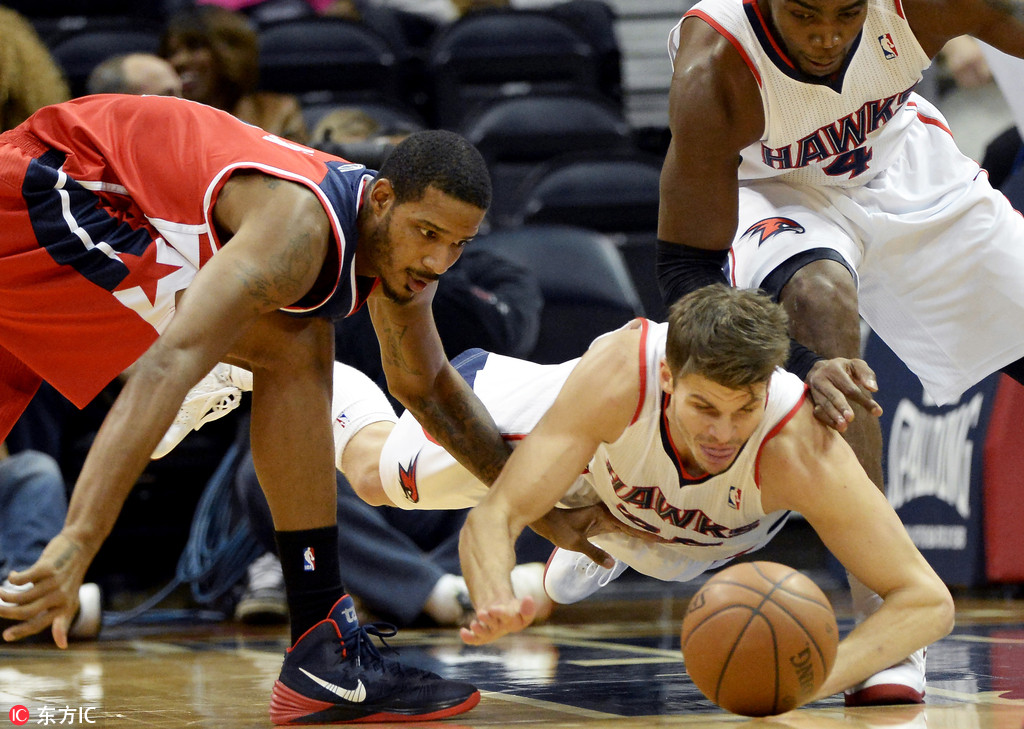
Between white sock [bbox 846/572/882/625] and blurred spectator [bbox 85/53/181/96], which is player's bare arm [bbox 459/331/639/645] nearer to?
white sock [bbox 846/572/882/625]

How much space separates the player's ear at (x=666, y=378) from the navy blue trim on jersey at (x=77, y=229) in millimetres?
1243

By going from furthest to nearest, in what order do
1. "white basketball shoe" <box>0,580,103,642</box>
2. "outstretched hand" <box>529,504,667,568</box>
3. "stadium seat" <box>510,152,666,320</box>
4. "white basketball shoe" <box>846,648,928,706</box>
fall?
"stadium seat" <box>510,152,666,320</box>
"white basketball shoe" <box>0,580,103,642</box>
"outstretched hand" <box>529,504,667,568</box>
"white basketball shoe" <box>846,648,928,706</box>

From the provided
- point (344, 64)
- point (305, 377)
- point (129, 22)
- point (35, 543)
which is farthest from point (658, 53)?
point (305, 377)

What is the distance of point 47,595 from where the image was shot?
Result: 2215 mm

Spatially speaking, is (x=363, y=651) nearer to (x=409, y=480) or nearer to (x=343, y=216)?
(x=409, y=480)

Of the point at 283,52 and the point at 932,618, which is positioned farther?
the point at 283,52

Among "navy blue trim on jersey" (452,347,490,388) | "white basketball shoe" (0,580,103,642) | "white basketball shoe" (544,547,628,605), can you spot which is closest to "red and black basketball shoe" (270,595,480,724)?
"white basketball shoe" (544,547,628,605)

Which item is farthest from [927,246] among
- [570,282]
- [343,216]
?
[570,282]

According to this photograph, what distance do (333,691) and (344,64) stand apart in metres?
6.06

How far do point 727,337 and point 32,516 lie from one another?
11.5 ft

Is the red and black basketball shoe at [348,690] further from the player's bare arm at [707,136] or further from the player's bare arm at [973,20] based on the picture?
the player's bare arm at [973,20]

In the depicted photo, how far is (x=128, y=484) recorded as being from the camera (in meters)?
2.46

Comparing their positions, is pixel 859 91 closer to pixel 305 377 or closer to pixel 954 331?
pixel 954 331

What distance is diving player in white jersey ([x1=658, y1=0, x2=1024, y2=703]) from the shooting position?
11.3 feet
